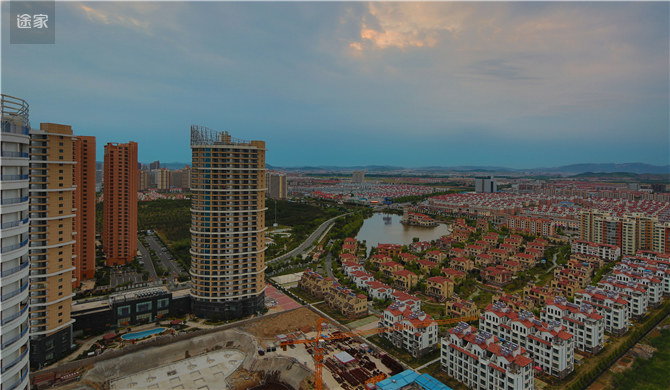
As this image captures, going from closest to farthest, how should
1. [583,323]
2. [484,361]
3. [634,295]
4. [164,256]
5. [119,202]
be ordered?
[484,361], [583,323], [634,295], [119,202], [164,256]

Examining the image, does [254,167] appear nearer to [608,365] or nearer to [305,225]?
[608,365]

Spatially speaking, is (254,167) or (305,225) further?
(305,225)

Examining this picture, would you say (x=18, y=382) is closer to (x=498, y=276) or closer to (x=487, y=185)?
(x=498, y=276)

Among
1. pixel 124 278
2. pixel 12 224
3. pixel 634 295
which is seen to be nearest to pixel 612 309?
pixel 634 295

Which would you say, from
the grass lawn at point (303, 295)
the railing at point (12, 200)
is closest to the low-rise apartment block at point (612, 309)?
the grass lawn at point (303, 295)

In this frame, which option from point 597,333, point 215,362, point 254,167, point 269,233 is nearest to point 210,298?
point 215,362

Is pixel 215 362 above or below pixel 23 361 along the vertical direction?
below

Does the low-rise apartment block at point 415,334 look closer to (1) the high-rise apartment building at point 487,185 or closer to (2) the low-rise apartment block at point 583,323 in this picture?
(2) the low-rise apartment block at point 583,323
